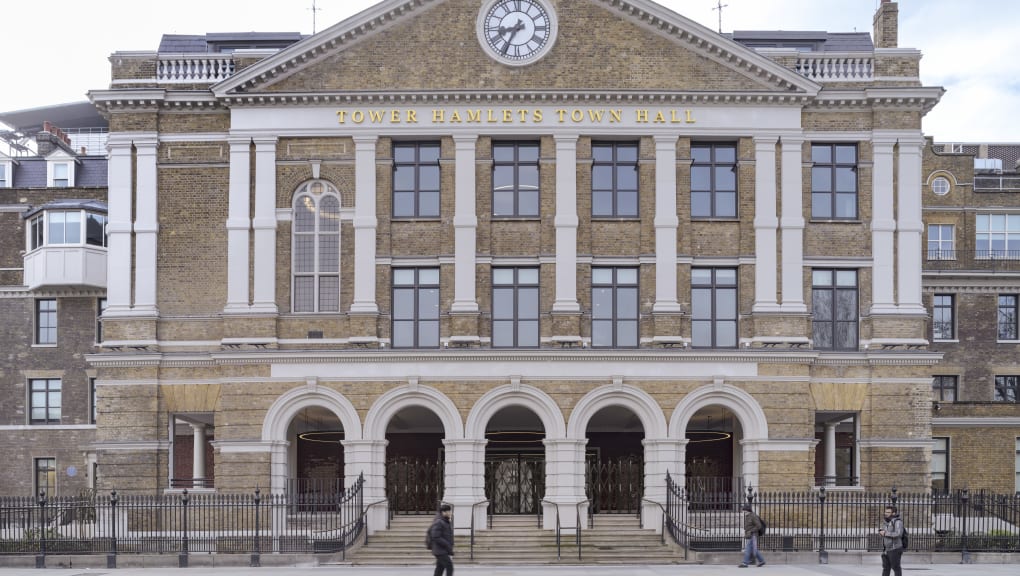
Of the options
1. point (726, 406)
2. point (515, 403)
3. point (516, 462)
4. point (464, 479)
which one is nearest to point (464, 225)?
point (515, 403)

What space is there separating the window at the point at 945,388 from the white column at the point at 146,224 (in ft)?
99.4

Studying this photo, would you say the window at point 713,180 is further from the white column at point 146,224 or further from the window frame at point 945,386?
the window frame at point 945,386

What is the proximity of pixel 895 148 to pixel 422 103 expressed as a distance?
14.1 m

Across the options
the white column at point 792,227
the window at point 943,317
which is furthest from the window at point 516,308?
the window at point 943,317

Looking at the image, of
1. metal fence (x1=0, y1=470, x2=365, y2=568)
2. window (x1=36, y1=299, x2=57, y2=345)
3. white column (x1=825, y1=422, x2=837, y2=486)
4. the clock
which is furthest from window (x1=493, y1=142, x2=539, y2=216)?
window (x1=36, y1=299, x2=57, y2=345)

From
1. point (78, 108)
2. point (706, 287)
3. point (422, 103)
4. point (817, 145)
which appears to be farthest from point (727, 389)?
point (78, 108)

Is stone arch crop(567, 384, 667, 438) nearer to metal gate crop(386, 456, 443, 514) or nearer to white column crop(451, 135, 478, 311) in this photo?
white column crop(451, 135, 478, 311)

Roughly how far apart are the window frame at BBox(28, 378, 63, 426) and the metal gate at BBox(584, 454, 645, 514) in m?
21.3

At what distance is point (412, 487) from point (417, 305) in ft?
19.9

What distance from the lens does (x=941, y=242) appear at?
47.8 m

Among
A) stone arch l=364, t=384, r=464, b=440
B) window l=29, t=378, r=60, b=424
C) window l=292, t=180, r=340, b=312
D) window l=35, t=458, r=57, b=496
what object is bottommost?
window l=35, t=458, r=57, b=496

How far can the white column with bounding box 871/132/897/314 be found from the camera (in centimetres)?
3525

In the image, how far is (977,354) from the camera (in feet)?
156

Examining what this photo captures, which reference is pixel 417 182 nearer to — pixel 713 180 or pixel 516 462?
pixel 713 180
